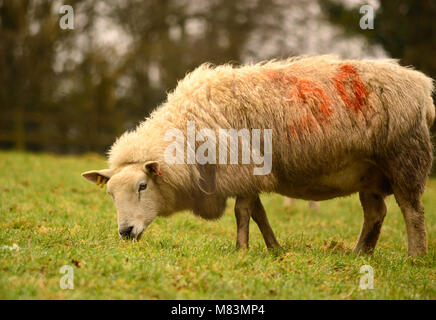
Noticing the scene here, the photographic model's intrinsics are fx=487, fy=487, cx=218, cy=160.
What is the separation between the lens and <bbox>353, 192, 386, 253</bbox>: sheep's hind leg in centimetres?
570

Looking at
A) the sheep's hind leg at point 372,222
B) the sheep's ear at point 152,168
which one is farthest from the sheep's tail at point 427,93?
the sheep's ear at point 152,168

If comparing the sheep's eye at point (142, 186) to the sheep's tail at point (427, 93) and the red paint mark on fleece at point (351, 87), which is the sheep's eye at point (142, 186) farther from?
the sheep's tail at point (427, 93)

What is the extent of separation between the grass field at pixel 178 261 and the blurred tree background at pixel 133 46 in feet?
35.9

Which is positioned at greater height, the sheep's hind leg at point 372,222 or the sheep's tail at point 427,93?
the sheep's tail at point 427,93

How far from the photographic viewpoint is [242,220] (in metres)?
4.98

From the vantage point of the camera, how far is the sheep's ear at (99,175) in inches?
205

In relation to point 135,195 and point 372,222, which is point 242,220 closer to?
point 135,195

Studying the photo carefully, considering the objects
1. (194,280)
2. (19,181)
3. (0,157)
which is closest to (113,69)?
(0,157)

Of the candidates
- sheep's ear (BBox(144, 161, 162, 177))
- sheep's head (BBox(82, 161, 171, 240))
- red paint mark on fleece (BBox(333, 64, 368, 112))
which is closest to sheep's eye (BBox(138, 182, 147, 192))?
sheep's head (BBox(82, 161, 171, 240))

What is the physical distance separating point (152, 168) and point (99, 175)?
2.37 ft

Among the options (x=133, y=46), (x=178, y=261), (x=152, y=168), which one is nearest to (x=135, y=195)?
(x=152, y=168)

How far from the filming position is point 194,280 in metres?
3.74
